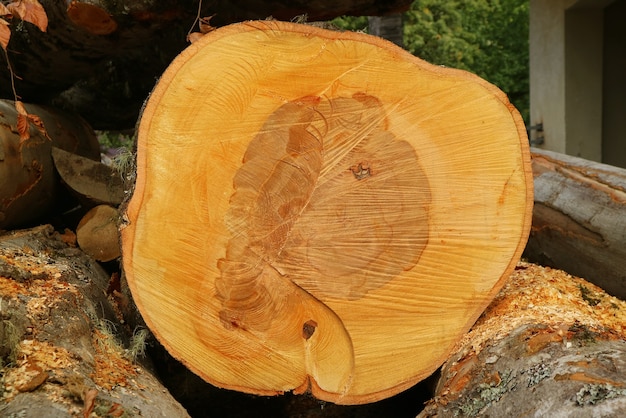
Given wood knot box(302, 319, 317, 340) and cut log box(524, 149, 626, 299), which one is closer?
wood knot box(302, 319, 317, 340)

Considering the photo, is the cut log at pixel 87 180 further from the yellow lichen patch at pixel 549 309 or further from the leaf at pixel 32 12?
the yellow lichen patch at pixel 549 309

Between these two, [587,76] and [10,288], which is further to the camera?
[587,76]

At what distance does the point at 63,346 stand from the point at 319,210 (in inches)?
33.5

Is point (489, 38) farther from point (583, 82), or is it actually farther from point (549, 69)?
point (583, 82)

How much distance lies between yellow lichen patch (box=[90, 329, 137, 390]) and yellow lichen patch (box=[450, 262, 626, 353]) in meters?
1.05

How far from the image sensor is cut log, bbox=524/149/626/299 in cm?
271

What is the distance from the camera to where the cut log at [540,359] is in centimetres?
178

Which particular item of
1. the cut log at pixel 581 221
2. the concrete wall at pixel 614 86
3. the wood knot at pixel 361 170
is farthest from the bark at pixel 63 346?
the concrete wall at pixel 614 86

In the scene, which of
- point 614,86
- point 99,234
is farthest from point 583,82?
point 99,234

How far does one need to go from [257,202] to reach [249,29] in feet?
1.75

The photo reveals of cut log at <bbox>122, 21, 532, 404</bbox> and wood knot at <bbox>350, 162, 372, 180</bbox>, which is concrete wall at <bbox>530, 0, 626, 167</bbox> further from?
wood knot at <bbox>350, 162, 372, 180</bbox>

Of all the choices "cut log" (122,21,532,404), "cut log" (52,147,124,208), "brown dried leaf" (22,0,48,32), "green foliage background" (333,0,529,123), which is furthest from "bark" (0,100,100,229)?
"green foliage background" (333,0,529,123)

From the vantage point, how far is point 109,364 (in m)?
2.15

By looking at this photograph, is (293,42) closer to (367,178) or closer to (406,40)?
(367,178)
